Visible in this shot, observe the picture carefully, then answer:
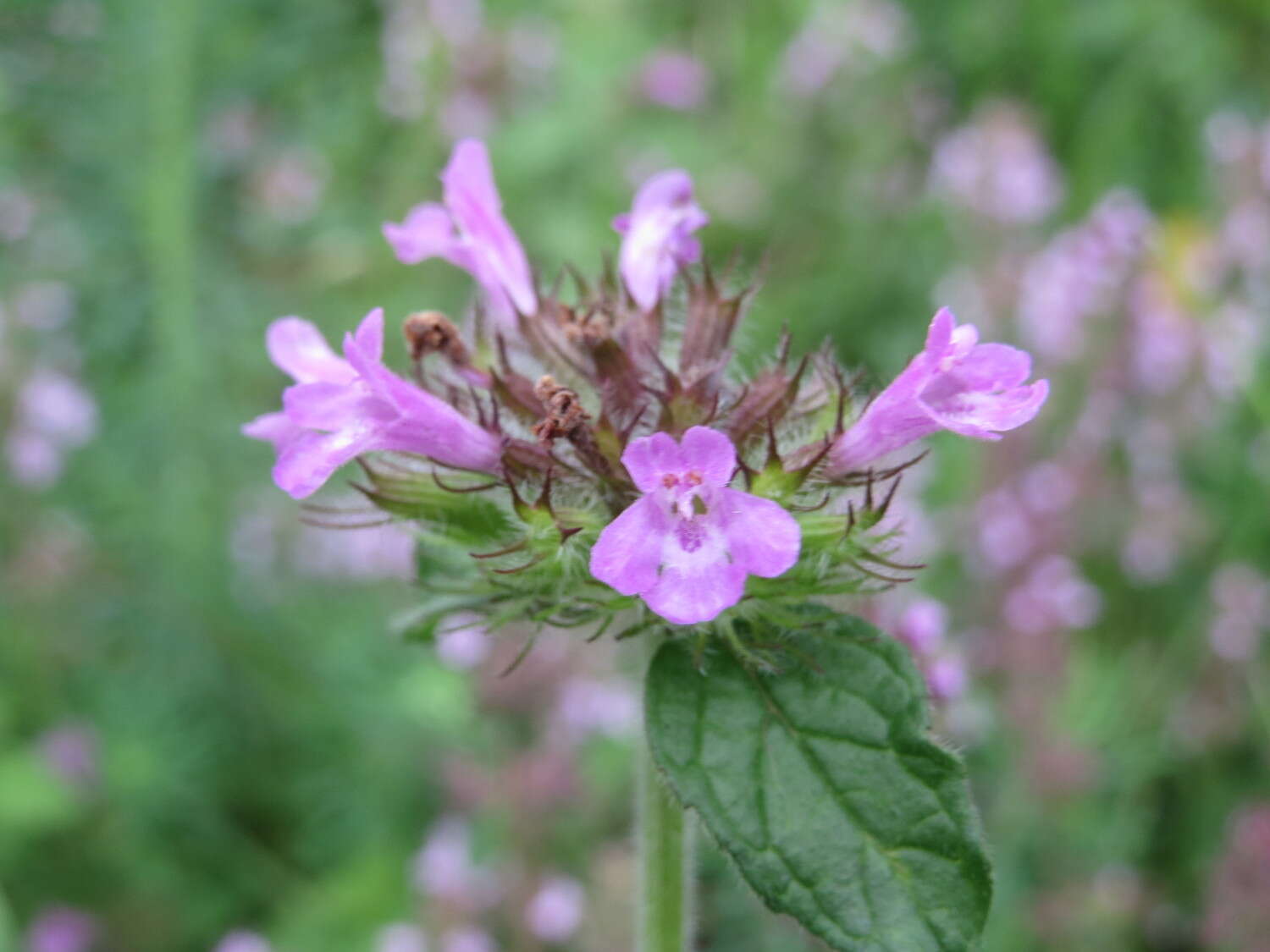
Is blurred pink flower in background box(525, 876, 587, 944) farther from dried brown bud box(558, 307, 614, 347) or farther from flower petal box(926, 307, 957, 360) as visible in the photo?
flower petal box(926, 307, 957, 360)

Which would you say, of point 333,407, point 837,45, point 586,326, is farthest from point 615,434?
point 837,45

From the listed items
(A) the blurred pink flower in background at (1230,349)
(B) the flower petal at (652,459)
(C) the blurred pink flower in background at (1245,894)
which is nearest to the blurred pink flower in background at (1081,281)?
(A) the blurred pink flower in background at (1230,349)

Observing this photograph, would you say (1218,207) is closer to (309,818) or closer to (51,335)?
(309,818)

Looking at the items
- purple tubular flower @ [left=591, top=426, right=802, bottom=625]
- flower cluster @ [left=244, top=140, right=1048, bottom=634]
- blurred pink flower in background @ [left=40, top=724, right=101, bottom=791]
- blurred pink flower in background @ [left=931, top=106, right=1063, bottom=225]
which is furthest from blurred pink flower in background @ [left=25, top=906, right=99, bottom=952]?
blurred pink flower in background @ [left=931, top=106, right=1063, bottom=225]

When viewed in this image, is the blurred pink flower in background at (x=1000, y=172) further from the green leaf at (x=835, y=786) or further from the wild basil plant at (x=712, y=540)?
the green leaf at (x=835, y=786)

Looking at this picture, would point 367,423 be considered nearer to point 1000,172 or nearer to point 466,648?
point 466,648

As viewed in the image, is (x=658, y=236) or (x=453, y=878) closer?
(x=658, y=236)

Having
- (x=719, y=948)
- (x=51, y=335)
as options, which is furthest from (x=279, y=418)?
(x=51, y=335)
